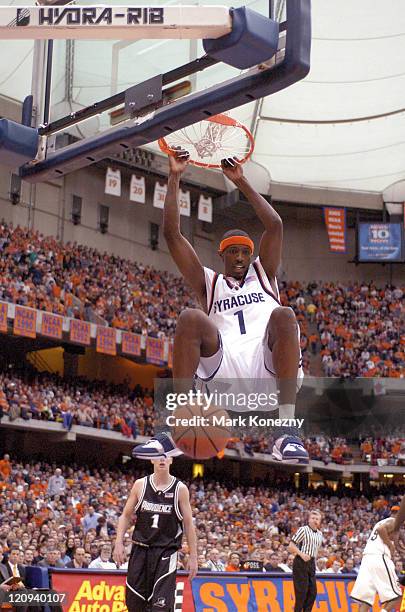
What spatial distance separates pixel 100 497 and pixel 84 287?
10.5 m

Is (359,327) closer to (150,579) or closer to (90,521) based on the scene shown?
(90,521)

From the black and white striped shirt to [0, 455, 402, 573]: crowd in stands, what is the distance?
7.61 feet

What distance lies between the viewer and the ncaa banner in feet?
124

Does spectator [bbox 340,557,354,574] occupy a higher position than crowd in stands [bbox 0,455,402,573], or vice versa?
crowd in stands [bbox 0,455,402,573]

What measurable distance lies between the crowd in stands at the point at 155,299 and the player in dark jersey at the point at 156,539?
18.1 meters

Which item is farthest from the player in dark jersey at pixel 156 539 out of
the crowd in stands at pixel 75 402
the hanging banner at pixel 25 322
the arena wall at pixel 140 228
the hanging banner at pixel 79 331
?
the arena wall at pixel 140 228

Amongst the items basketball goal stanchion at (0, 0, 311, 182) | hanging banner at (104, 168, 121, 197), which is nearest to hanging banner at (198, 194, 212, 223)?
hanging banner at (104, 168, 121, 197)

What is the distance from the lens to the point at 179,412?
18.4ft

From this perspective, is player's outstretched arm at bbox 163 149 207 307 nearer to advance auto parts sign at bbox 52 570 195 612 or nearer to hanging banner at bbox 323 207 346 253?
advance auto parts sign at bbox 52 570 195 612

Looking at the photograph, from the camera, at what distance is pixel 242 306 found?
594 centimetres

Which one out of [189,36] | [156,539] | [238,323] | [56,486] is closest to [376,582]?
[156,539]

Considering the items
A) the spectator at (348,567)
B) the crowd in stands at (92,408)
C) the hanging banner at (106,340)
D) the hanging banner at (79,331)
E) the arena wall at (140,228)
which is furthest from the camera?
the arena wall at (140,228)

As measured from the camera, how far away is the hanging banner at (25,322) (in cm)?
2556

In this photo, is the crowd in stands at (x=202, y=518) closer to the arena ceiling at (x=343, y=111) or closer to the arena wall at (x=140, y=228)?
the arena wall at (x=140, y=228)
